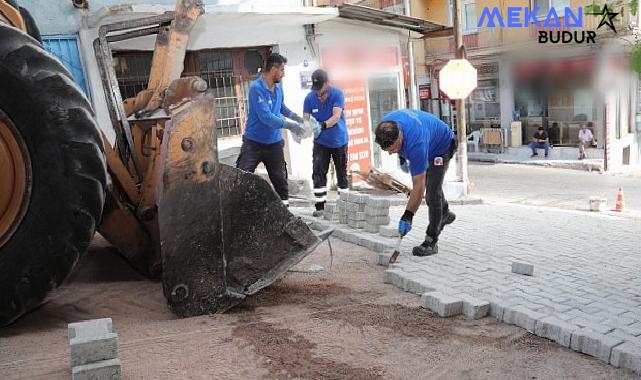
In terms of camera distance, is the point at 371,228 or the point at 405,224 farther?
the point at 371,228

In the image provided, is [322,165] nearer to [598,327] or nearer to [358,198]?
[358,198]

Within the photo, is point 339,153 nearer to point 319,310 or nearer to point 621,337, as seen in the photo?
point 319,310

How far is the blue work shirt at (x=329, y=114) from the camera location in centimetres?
712

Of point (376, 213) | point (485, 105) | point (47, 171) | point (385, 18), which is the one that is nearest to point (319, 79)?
point (376, 213)

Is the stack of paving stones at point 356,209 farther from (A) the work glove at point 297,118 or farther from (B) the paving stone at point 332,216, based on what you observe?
(A) the work glove at point 297,118

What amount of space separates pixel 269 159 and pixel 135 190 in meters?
2.20

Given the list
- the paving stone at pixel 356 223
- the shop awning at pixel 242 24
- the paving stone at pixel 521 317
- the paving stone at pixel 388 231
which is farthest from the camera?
the shop awning at pixel 242 24

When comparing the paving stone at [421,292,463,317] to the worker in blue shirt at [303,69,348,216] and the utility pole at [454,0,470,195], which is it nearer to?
the worker in blue shirt at [303,69,348,216]

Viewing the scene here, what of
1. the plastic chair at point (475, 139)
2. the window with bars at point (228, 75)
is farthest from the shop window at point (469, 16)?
the window with bars at point (228, 75)

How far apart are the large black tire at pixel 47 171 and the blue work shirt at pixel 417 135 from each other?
270 cm

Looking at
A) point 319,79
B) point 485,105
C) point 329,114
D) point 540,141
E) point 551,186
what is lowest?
point 551,186

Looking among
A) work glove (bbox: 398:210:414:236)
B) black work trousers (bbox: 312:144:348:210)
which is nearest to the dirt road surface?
work glove (bbox: 398:210:414:236)

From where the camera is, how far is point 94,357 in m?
2.63

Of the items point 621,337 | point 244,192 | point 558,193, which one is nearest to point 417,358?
point 621,337
